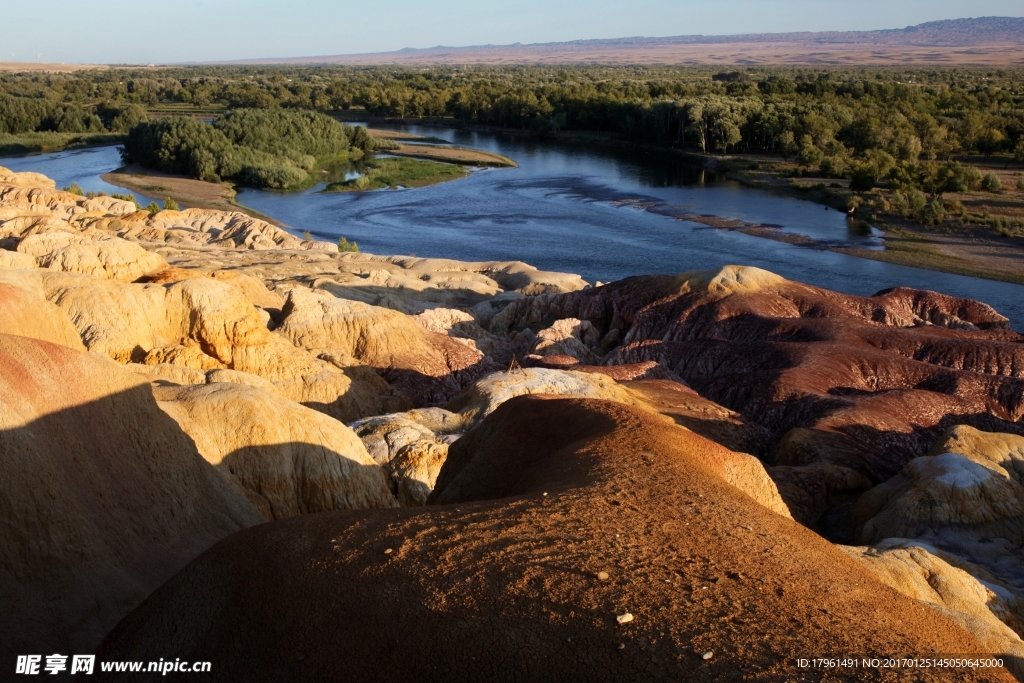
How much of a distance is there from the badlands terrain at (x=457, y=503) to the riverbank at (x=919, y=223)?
111ft

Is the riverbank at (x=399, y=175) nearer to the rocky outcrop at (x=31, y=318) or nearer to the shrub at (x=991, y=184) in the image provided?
the shrub at (x=991, y=184)

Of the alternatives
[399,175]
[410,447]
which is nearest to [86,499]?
[410,447]

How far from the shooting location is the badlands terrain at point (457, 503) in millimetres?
7305

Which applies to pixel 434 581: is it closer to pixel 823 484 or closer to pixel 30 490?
pixel 30 490

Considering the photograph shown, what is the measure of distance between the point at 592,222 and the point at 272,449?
193ft

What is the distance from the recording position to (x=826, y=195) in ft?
253

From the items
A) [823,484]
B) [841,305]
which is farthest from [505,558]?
[841,305]

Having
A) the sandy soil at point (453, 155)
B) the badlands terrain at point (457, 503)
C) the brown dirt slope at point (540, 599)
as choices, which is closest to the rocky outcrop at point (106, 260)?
the badlands terrain at point (457, 503)

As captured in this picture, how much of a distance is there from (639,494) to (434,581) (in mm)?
2699

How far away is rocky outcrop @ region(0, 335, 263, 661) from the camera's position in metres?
8.66

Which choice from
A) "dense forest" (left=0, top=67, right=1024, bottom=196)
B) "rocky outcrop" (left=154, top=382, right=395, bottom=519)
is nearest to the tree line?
"dense forest" (left=0, top=67, right=1024, bottom=196)

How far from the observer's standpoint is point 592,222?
70438mm

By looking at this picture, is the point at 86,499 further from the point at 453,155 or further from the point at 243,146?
the point at 453,155

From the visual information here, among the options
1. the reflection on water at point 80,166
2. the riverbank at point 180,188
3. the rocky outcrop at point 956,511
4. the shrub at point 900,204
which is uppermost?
the rocky outcrop at point 956,511
